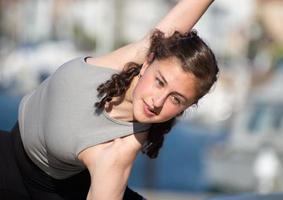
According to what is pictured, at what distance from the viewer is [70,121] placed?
9.73ft

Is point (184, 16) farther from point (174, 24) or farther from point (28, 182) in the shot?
point (28, 182)

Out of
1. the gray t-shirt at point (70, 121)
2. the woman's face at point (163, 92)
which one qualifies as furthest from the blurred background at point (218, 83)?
the woman's face at point (163, 92)

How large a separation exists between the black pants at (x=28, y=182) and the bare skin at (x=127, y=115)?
1.14 ft

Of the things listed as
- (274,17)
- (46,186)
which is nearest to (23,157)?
(46,186)

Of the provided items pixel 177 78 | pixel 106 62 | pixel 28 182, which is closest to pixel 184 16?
pixel 106 62

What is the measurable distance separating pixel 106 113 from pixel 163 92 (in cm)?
33

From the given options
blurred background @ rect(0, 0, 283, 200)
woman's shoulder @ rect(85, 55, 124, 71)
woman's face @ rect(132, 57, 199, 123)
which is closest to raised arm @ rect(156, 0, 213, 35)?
woman's shoulder @ rect(85, 55, 124, 71)

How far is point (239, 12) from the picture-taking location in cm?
3122

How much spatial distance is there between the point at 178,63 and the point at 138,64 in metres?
0.29

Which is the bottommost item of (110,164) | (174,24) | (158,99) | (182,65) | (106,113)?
(110,164)

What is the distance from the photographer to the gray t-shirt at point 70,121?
294cm

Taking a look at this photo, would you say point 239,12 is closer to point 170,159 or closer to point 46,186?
point 170,159

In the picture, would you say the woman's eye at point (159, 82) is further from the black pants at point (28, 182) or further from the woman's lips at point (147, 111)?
the black pants at point (28, 182)

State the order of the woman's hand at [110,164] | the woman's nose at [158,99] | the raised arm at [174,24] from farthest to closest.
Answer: the raised arm at [174,24], the woman's hand at [110,164], the woman's nose at [158,99]
